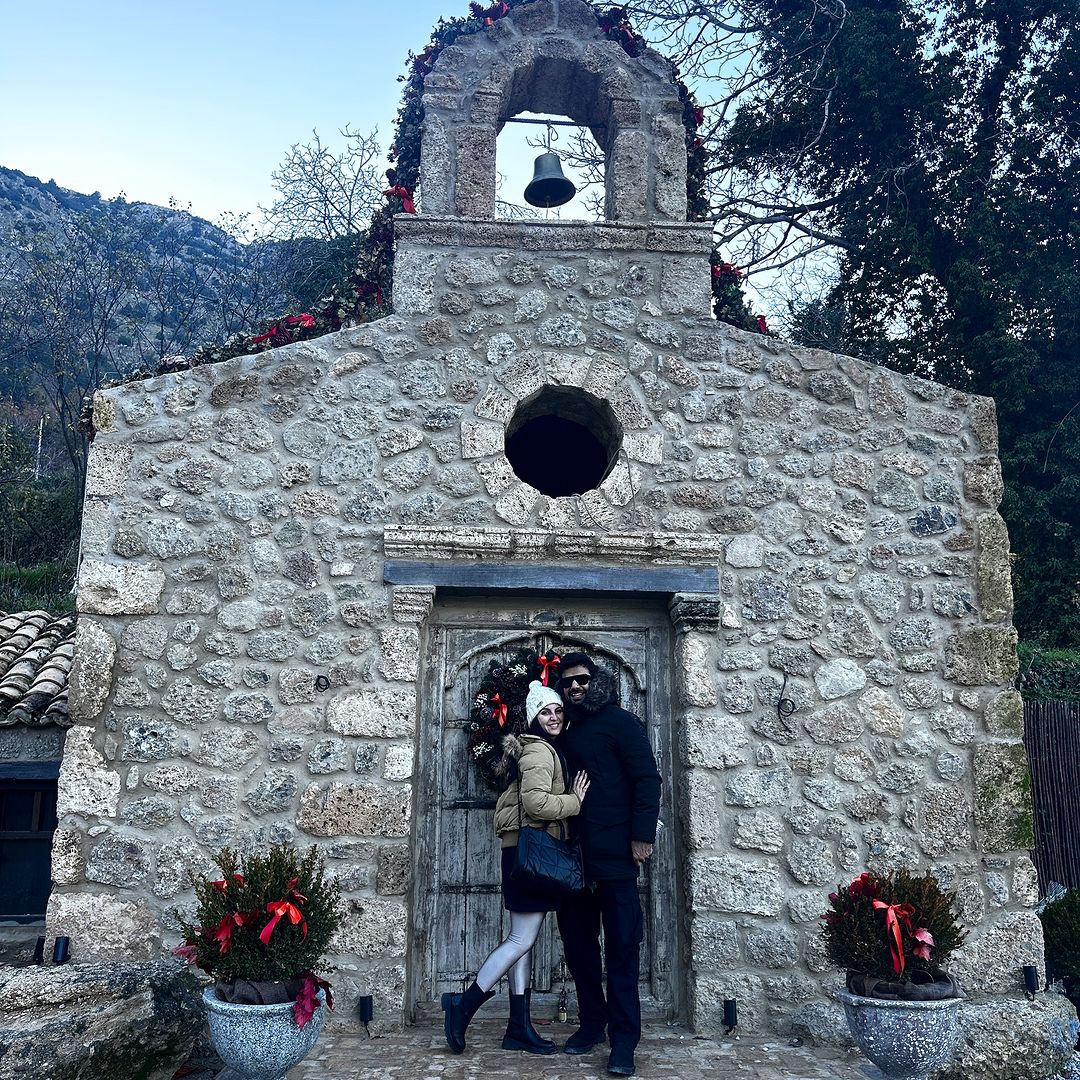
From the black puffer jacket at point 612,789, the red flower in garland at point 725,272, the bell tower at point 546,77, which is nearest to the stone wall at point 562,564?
Answer: the bell tower at point 546,77

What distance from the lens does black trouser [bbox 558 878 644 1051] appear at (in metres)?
4.25

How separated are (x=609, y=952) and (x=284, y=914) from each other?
1.56 meters

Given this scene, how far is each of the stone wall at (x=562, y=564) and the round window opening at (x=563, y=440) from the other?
0.52 ft

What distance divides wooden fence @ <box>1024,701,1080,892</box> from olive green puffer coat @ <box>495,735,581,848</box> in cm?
521

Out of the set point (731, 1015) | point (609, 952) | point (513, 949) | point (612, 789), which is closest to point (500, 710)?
point (612, 789)

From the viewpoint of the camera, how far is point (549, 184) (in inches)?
246

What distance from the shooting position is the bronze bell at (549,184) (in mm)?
6238

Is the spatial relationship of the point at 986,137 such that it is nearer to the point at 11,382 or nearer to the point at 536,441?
the point at 536,441

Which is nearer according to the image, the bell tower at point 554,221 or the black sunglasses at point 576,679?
the black sunglasses at point 576,679

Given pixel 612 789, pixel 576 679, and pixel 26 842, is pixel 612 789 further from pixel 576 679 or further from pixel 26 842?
pixel 26 842

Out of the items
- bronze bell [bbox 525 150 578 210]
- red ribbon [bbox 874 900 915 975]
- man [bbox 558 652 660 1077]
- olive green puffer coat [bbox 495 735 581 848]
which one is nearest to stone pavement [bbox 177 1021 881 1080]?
man [bbox 558 652 660 1077]

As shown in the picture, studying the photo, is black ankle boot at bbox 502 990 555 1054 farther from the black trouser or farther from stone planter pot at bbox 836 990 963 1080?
stone planter pot at bbox 836 990 963 1080

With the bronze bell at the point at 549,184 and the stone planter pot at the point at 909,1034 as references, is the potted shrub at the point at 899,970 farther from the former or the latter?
the bronze bell at the point at 549,184

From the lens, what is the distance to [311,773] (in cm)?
488
